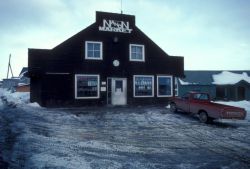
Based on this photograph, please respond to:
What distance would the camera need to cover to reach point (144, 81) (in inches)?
843

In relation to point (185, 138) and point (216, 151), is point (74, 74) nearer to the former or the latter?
point (185, 138)

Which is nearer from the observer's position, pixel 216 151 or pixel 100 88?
pixel 216 151

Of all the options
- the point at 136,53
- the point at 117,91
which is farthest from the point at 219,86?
the point at 117,91

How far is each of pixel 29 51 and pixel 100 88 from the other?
6.04 m

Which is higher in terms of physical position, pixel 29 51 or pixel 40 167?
pixel 29 51

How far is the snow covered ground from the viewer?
710cm

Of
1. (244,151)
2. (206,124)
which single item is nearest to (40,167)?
(244,151)

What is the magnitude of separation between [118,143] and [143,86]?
12446mm

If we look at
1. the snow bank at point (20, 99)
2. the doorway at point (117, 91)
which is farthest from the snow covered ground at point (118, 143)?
the snow bank at point (20, 99)

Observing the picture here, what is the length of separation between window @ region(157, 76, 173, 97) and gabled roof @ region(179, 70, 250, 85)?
43.1ft

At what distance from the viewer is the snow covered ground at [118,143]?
7.10m

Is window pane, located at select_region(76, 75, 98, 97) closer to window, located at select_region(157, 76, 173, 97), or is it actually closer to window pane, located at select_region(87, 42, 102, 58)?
window pane, located at select_region(87, 42, 102, 58)

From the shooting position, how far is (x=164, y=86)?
22.2 metres

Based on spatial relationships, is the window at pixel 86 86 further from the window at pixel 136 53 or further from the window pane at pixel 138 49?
the window pane at pixel 138 49
